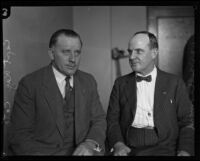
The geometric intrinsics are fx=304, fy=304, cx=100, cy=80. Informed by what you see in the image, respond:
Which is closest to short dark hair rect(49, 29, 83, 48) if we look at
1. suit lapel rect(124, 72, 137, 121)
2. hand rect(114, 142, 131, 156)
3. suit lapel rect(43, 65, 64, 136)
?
suit lapel rect(43, 65, 64, 136)

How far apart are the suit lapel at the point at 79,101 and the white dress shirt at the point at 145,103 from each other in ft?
0.92

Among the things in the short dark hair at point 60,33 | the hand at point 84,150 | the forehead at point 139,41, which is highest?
the short dark hair at point 60,33

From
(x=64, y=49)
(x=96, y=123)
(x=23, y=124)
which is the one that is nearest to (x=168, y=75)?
(x=96, y=123)

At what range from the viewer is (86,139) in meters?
1.63

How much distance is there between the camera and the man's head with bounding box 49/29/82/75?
160 centimetres

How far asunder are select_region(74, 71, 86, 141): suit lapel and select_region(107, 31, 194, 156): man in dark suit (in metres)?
0.15

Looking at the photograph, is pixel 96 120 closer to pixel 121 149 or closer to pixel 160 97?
pixel 121 149

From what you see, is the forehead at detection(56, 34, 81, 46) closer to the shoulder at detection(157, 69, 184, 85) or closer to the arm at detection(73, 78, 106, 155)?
the arm at detection(73, 78, 106, 155)

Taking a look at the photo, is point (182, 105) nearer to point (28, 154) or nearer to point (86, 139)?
point (86, 139)

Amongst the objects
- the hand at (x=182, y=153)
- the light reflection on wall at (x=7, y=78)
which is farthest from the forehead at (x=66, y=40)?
the hand at (x=182, y=153)

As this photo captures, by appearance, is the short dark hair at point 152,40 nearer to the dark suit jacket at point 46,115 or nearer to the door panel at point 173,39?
the door panel at point 173,39

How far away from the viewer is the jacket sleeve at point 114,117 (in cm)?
162

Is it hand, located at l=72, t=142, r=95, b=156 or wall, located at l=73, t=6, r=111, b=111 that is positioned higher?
wall, located at l=73, t=6, r=111, b=111
